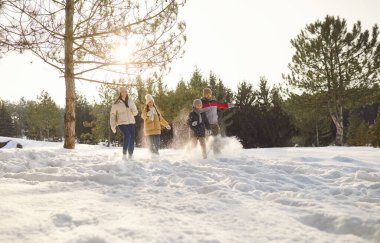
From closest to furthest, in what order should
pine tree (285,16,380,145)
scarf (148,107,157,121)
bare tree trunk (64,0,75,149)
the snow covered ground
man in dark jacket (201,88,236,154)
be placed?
the snow covered ground
man in dark jacket (201,88,236,154)
scarf (148,107,157,121)
bare tree trunk (64,0,75,149)
pine tree (285,16,380,145)

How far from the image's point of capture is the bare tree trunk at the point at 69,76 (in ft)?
32.1

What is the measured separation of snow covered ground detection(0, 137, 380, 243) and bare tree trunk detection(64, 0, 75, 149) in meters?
4.93

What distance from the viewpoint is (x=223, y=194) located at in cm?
358

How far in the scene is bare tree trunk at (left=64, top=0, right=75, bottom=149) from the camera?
32.1ft

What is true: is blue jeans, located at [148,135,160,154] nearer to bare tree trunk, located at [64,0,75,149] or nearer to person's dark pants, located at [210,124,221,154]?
person's dark pants, located at [210,124,221,154]

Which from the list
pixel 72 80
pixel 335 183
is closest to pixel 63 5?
pixel 72 80

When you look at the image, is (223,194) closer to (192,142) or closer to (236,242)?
(236,242)

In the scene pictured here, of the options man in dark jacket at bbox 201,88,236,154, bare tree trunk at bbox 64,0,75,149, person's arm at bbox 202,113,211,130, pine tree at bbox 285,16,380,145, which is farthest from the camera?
pine tree at bbox 285,16,380,145

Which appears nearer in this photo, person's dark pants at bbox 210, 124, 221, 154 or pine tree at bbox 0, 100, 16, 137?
person's dark pants at bbox 210, 124, 221, 154

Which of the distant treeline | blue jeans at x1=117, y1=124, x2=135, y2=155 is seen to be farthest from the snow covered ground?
the distant treeline

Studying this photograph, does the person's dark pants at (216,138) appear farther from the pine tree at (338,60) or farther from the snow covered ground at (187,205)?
the pine tree at (338,60)

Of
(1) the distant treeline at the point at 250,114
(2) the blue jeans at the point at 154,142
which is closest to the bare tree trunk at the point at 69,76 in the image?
(2) the blue jeans at the point at 154,142

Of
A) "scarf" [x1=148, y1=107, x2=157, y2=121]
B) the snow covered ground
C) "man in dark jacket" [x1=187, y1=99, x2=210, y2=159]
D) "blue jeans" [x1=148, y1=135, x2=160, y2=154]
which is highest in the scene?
"scarf" [x1=148, y1=107, x2=157, y2=121]

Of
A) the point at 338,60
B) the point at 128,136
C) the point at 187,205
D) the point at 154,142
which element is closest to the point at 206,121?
the point at 154,142
